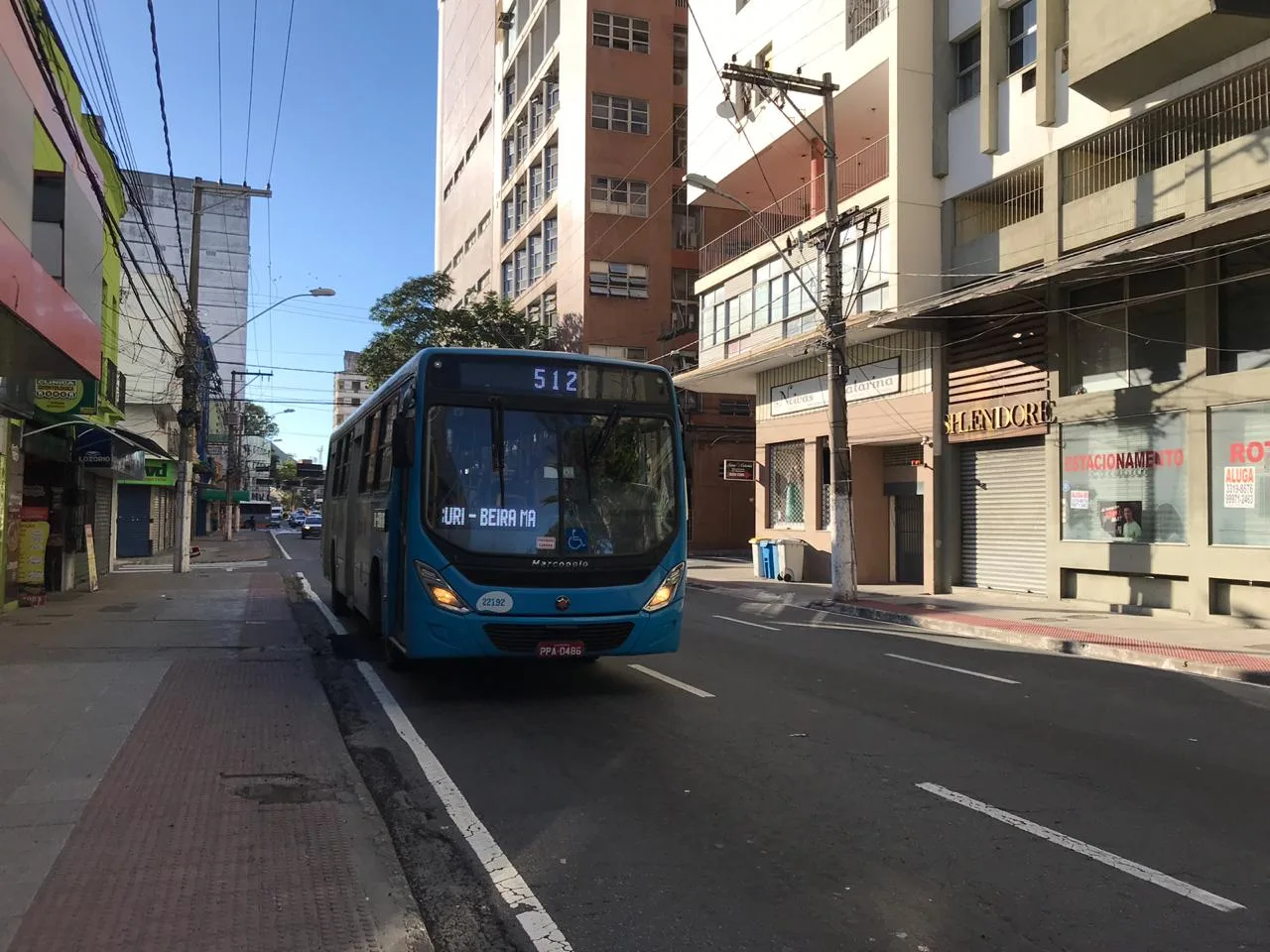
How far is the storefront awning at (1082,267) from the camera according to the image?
13.0 m

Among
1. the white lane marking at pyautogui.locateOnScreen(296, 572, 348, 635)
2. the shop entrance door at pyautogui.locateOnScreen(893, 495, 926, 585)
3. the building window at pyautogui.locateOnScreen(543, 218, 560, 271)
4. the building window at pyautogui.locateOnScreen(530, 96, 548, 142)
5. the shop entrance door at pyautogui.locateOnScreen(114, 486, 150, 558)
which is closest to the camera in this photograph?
the white lane marking at pyautogui.locateOnScreen(296, 572, 348, 635)

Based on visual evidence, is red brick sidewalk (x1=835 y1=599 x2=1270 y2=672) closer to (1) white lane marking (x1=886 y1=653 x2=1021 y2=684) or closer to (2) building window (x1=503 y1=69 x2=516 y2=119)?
(1) white lane marking (x1=886 y1=653 x2=1021 y2=684)

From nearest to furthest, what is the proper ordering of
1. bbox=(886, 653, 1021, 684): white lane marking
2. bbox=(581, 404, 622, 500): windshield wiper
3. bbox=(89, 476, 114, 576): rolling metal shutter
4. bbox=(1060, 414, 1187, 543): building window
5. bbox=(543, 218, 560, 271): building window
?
bbox=(581, 404, 622, 500): windshield wiper < bbox=(886, 653, 1021, 684): white lane marking < bbox=(1060, 414, 1187, 543): building window < bbox=(89, 476, 114, 576): rolling metal shutter < bbox=(543, 218, 560, 271): building window

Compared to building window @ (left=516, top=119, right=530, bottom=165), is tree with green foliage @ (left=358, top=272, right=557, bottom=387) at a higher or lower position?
lower

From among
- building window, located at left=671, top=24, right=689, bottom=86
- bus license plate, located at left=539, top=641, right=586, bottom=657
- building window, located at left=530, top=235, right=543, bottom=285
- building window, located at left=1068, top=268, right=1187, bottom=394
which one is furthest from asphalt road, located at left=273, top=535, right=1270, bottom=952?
building window, located at left=530, top=235, right=543, bottom=285

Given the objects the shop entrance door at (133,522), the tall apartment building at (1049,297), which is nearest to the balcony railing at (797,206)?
the tall apartment building at (1049,297)

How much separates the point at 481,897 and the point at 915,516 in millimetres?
21017

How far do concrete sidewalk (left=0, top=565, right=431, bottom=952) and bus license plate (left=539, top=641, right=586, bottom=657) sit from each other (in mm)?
1745

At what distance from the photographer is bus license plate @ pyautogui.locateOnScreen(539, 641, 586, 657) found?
25.3 ft

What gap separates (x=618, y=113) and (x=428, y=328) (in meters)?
12.9

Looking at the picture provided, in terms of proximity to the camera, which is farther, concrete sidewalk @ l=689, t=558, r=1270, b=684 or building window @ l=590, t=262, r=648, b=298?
building window @ l=590, t=262, r=648, b=298

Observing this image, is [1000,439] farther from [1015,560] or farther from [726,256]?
[726,256]

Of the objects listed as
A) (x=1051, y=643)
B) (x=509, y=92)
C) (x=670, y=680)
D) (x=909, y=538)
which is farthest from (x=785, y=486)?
(x=509, y=92)

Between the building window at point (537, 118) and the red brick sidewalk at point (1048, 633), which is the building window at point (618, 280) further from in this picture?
the red brick sidewalk at point (1048, 633)
